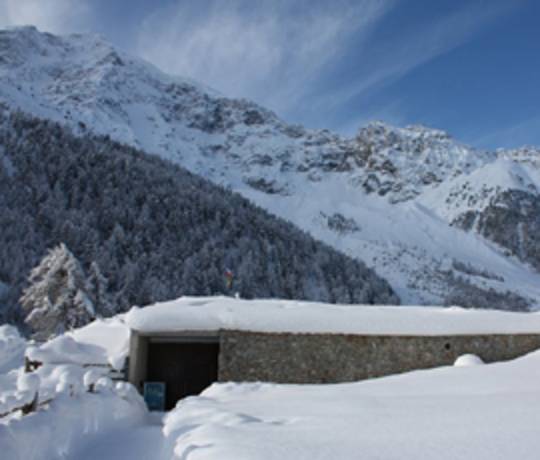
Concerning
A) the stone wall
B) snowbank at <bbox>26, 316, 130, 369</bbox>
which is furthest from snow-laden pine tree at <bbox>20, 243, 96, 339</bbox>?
the stone wall

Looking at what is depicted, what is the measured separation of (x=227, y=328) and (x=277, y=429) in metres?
7.60

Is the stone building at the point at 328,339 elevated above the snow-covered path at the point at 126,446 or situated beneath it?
elevated above

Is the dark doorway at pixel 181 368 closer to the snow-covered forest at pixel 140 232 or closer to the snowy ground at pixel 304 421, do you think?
the snowy ground at pixel 304 421

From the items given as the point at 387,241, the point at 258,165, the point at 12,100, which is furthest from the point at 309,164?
the point at 12,100

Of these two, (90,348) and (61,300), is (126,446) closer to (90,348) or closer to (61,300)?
(90,348)

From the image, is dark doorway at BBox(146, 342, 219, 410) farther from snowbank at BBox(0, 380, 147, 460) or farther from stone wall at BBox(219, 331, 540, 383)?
snowbank at BBox(0, 380, 147, 460)

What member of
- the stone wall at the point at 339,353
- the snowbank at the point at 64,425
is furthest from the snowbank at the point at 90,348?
the snowbank at the point at 64,425

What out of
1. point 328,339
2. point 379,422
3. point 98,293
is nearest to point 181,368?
point 328,339

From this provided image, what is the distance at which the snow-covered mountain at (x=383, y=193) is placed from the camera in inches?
4181

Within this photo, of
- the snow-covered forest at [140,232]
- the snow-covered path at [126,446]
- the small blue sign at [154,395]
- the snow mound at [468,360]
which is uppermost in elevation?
the snow-covered forest at [140,232]

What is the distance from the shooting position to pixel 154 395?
47.1ft

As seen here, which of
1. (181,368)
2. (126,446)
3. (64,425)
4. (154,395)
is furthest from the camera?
(181,368)

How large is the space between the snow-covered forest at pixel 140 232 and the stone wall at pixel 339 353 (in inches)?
1112

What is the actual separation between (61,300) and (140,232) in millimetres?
34654
